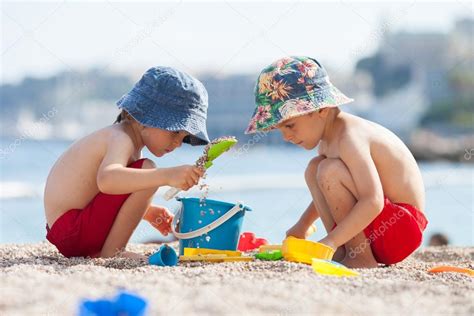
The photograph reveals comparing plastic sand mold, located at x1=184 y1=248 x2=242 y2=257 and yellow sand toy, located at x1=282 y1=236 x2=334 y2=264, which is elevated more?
yellow sand toy, located at x1=282 y1=236 x2=334 y2=264

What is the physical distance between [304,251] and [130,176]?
70 cm

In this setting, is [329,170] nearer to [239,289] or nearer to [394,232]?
[394,232]

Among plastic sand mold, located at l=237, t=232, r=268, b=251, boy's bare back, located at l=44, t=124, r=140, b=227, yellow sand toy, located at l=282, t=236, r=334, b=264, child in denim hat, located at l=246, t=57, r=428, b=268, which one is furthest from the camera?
plastic sand mold, located at l=237, t=232, r=268, b=251

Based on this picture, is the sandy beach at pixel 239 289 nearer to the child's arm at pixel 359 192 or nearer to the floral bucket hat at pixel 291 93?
the child's arm at pixel 359 192

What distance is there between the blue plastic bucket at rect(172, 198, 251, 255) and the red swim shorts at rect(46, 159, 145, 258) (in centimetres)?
26

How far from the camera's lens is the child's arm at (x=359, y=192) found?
2602mm

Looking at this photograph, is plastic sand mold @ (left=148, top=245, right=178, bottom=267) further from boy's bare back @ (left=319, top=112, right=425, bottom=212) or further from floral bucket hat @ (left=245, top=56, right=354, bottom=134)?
boy's bare back @ (left=319, top=112, right=425, bottom=212)

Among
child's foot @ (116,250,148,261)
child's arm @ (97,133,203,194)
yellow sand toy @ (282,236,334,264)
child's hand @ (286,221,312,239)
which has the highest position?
child's arm @ (97,133,203,194)

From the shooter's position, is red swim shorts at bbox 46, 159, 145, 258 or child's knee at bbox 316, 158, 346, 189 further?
red swim shorts at bbox 46, 159, 145, 258

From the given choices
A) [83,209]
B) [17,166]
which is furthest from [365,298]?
[17,166]

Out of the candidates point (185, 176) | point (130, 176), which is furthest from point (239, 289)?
point (130, 176)

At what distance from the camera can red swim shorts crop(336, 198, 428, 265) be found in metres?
2.73

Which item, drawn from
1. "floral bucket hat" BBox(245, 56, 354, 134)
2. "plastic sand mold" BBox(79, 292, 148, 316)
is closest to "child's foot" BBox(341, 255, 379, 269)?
"floral bucket hat" BBox(245, 56, 354, 134)

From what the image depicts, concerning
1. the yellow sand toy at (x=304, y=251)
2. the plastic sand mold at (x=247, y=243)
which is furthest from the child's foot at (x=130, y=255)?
the plastic sand mold at (x=247, y=243)
